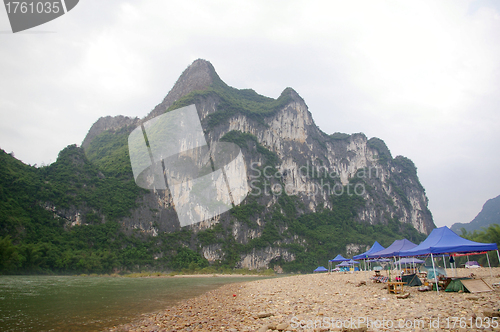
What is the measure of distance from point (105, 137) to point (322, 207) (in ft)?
335

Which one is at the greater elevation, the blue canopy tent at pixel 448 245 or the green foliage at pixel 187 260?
the blue canopy tent at pixel 448 245

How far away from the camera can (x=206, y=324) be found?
23.4 feet

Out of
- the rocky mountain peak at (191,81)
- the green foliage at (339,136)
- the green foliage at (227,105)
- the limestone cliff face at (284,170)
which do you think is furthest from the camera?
the green foliage at (339,136)

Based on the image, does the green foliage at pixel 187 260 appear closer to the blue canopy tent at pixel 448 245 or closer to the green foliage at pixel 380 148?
the blue canopy tent at pixel 448 245

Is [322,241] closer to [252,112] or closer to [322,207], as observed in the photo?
[322,207]

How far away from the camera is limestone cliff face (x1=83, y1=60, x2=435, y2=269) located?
7750 centimetres

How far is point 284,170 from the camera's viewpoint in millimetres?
105375

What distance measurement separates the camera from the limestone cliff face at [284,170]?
77.5 m

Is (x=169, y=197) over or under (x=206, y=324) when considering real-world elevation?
over

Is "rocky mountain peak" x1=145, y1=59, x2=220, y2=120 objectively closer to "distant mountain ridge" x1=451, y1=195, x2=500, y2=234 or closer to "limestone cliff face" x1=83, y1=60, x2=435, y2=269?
"limestone cliff face" x1=83, y1=60, x2=435, y2=269

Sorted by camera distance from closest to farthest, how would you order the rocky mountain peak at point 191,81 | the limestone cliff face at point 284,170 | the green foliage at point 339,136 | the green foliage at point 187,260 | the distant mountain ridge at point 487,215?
the green foliage at point 187,260
the limestone cliff face at point 284,170
the rocky mountain peak at point 191,81
the green foliage at point 339,136
the distant mountain ridge at point 487,215

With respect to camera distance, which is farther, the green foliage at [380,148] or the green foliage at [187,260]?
the green foliage at [380,148]

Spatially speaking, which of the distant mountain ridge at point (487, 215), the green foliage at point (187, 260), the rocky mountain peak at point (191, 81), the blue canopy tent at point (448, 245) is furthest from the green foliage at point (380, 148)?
the blue canopy tent at point (448, 245)

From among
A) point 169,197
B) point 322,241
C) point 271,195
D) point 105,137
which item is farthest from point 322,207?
point 105,137
